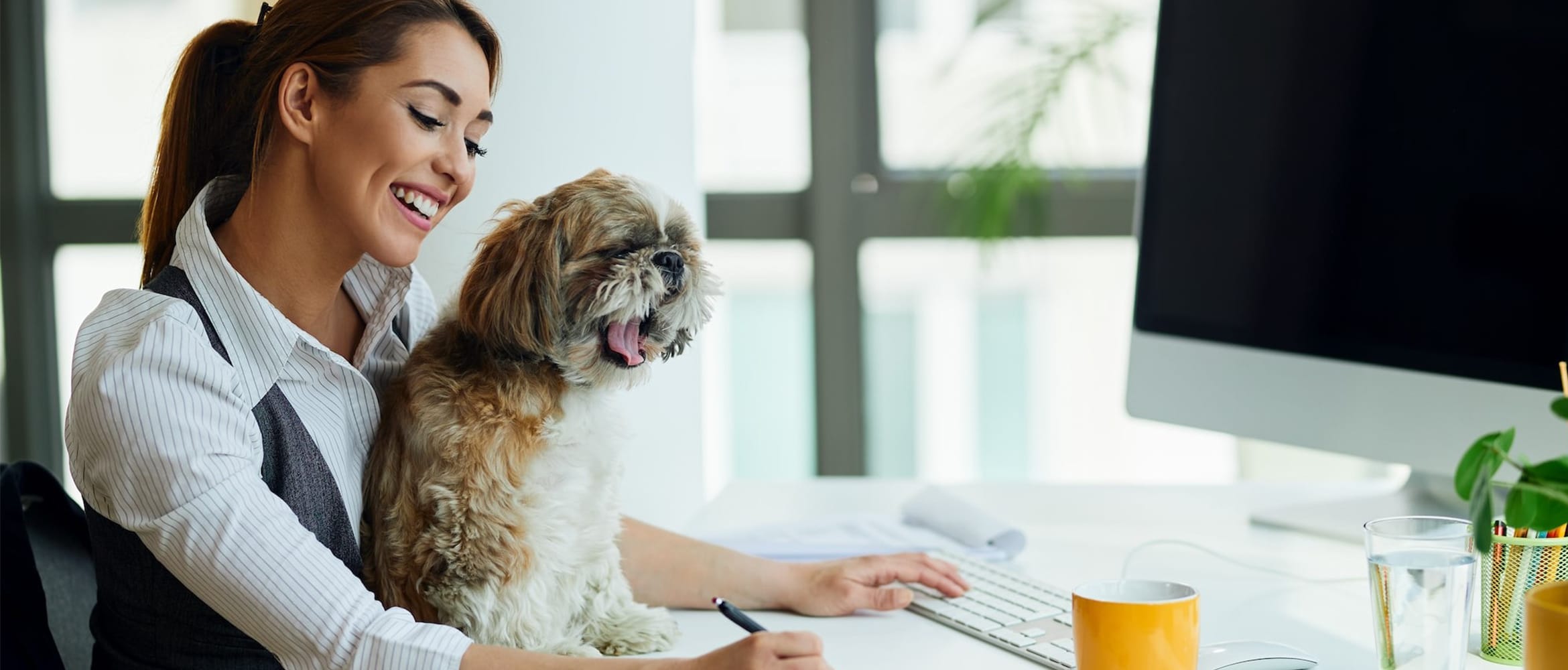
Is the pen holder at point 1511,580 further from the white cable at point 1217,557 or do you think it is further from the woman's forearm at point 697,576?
the woman's forearm at point 697,576

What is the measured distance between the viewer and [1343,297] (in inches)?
50.9

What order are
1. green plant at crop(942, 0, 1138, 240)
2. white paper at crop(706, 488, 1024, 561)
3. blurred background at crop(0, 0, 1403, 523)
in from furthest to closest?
1. blurred background at crop(0, 0, 1403, 523)
2. green plant at crop(942, 0, 1138, 240)
3. white paper at crop(706, 488, 1024, 561)

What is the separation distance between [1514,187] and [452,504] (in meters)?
0.97

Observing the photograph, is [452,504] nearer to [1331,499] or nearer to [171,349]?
[171,349]

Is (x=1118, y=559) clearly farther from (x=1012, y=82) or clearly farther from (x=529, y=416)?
(x=1012, y=82)

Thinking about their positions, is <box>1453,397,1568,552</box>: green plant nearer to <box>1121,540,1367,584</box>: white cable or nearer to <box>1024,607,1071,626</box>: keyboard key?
<box>1024,607,1071,626</box>: keyboard key

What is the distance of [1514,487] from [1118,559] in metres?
0.70

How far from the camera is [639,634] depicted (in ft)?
3.42

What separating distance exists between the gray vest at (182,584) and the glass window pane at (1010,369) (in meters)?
2.30

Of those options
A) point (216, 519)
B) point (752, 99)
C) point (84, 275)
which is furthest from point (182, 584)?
point (84, 275)

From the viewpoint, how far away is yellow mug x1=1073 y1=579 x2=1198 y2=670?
0.82 metres

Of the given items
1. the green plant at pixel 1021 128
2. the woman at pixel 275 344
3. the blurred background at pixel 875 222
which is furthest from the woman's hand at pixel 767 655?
the green plant at pixel 1021 128

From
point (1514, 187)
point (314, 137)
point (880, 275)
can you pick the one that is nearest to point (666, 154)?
point (314, 137)

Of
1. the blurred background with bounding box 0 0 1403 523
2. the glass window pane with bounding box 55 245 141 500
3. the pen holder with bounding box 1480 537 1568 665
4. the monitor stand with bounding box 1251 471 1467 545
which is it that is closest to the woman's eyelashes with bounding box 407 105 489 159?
the pen holder with bounding box 1480 537 1568 665
